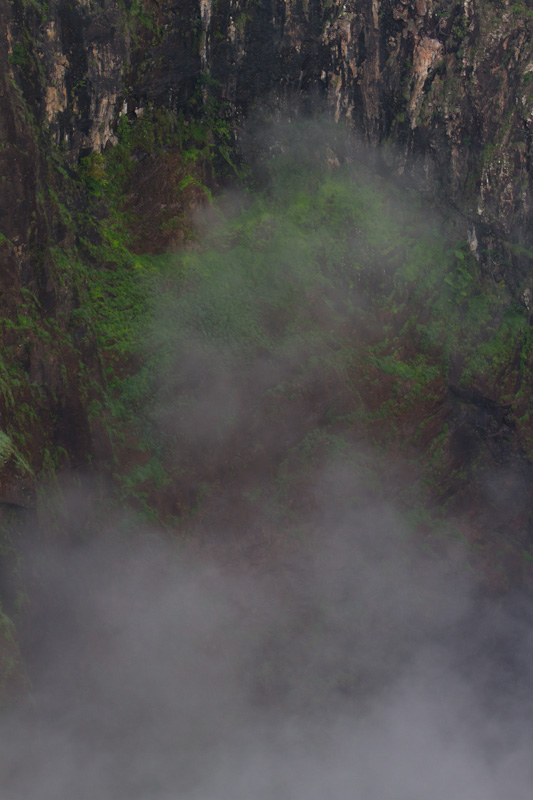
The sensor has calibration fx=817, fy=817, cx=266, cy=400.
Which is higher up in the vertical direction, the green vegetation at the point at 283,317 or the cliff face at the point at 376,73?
the cliff face at the point at 376,73

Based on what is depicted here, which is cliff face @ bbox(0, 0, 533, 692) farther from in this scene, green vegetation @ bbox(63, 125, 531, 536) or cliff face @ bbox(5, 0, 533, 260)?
green vegetation @ bbox(63, 125, 531, 536)

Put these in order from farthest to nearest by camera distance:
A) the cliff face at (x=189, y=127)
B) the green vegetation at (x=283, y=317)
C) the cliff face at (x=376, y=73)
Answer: the cliff face at (x=376, y=73) → the green vegetation at (x=283, y=317) → the cliff face at (x=189, y=127)

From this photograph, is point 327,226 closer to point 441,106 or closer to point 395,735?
point 441,106

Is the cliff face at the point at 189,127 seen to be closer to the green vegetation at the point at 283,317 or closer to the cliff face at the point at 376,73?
the cliff face at the point at 376,73

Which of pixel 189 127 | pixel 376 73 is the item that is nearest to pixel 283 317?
pixel 189 127

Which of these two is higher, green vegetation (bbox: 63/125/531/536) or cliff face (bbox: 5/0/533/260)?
cliff face (bbox: 5/0/533/260)

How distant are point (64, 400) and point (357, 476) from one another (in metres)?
6.13

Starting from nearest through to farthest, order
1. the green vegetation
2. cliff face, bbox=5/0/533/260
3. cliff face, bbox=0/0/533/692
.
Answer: cliff face, bbox=0/0/533/692
the green vegetation
cliff face, bbox=5/0/533/260

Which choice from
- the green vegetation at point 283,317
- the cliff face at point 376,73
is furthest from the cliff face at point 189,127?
the green vegetation at point 283,317

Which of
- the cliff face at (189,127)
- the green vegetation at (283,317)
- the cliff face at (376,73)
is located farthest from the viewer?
the cliff face at (376,73)

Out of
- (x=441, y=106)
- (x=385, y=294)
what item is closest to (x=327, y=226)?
(x=385, y=294)

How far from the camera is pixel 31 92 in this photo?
561 inches

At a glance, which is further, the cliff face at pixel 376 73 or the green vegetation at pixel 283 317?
the cliff face at pixel 376 73

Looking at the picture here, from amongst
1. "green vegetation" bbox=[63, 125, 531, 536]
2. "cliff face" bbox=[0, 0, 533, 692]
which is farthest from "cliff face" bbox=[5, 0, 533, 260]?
"green vegetation" bbox=[63, 125, 531, 536]
